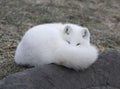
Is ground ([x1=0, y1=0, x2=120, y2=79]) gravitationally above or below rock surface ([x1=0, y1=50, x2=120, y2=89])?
below

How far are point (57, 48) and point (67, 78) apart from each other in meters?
0.50

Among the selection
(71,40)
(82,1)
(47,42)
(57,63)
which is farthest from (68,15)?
(57,63)

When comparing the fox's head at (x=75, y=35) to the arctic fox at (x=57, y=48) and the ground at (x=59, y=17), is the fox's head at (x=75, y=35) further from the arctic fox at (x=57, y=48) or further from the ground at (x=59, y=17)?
the ground at (x=59, y=17)

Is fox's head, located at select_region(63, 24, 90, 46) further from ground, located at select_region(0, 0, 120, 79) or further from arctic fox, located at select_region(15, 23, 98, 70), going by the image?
ground, located at select_region(0, 0, 120, 79)

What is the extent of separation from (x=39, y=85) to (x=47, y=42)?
77 centimetres

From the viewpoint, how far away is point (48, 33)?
13.1 feet

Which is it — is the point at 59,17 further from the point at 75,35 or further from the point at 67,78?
the point at 67,78

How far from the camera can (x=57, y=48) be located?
3764mm

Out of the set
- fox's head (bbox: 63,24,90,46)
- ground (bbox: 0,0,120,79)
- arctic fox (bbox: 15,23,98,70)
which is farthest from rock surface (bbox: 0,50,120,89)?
ground (bbox: 0,0,120,79)

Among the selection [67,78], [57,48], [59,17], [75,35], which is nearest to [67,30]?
[75,35]

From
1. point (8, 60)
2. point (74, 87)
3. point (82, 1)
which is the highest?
A: point (74, 87)

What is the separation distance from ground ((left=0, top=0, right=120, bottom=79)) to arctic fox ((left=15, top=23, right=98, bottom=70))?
35cm

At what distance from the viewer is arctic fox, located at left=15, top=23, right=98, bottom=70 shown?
341 cm

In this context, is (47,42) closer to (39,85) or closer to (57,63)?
(57,63)
